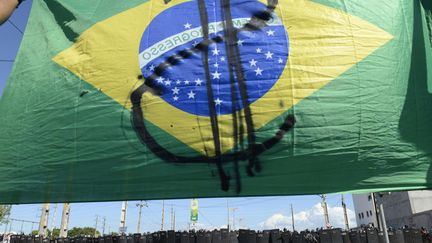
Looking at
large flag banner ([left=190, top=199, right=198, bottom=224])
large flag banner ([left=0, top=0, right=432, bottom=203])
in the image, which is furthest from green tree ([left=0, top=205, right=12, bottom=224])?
large flag banner ([left=0, top=0, right=432, bottom=203])

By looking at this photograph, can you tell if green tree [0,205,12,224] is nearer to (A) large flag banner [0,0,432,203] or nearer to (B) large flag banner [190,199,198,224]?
(B) large flag banner [190,199,198,224]

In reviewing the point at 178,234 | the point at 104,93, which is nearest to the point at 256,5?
the point at 104,93

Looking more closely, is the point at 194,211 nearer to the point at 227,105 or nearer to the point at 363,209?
the point at 363,209

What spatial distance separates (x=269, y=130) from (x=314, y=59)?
0.75 metres

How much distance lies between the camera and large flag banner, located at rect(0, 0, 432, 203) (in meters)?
2.97

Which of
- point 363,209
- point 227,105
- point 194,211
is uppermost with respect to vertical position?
point 363,209

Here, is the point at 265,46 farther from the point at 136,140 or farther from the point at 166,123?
the point at 136,140

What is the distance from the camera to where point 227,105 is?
312 centimetres

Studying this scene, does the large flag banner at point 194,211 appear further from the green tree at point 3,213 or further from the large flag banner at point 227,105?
the large flag banner at point 227,105

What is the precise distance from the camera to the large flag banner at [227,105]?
9.74 ft

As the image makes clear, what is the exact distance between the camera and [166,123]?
3109 mm

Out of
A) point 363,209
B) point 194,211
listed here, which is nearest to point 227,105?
point 194,211

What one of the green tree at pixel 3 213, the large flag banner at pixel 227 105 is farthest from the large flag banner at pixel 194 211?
the large flag banner at pixel 227 105

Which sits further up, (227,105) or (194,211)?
(194,211)
